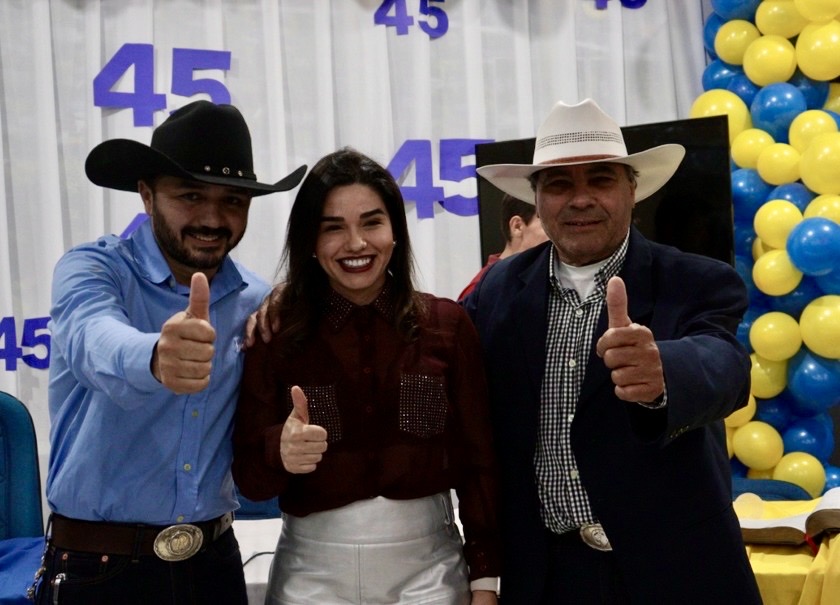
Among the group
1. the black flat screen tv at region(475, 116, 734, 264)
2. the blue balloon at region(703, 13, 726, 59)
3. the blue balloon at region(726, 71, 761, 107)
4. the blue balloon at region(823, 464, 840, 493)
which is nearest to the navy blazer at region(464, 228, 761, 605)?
the black flat screen tv at region(475, 116, 734, 264)

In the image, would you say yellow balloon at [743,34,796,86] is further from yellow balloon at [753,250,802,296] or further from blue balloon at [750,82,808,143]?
yellow balloon at [753,250,802,296]

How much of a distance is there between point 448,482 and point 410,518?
4.9 inches

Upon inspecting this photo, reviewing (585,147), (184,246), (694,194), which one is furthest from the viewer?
(694,194)

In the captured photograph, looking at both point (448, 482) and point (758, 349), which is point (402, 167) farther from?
point (448, 482)

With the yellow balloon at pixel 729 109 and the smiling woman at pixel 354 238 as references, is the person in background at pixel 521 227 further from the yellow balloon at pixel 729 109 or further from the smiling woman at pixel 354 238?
the smiling woman at pixel 354 238

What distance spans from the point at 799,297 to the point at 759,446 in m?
0.66

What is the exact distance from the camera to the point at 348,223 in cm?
208

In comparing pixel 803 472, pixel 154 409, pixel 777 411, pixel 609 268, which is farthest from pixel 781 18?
pixel 154 409

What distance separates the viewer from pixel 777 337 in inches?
162

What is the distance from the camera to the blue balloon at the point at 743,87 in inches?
172

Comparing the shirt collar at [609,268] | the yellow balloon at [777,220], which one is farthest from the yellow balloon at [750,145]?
the shirt collar at [609,268]

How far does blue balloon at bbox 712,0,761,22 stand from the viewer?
432cm

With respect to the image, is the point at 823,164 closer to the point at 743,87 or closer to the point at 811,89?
the point at 811,89

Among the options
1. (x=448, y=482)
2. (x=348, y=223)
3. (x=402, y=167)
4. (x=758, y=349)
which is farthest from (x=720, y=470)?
(x=402, y=167)
